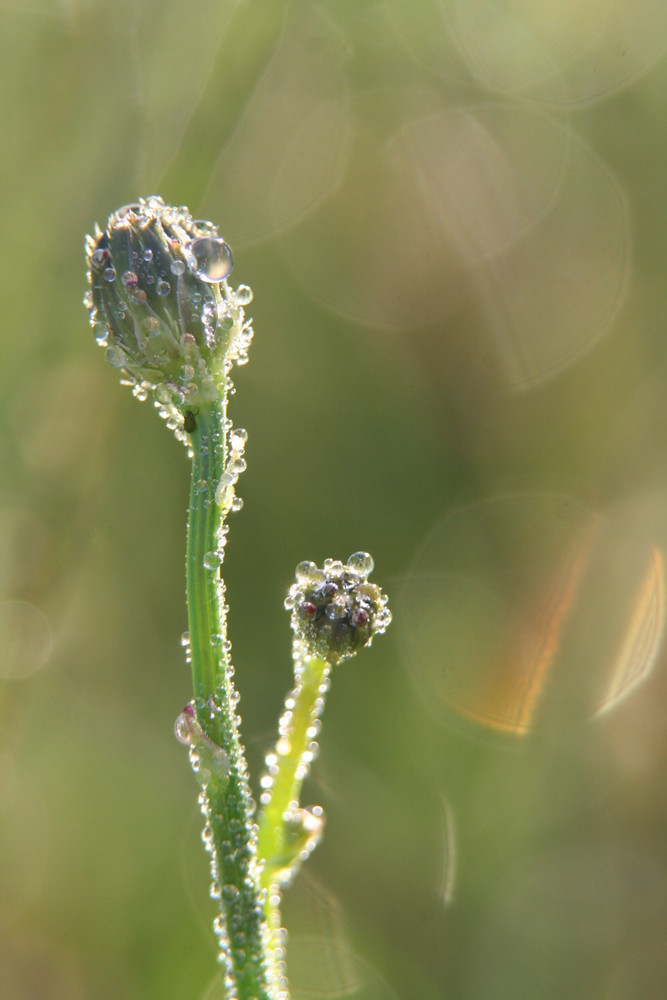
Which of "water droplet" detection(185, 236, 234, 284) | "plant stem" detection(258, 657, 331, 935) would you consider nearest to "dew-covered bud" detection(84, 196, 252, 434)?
"water droplet" detection(185, 236, 234, 284)

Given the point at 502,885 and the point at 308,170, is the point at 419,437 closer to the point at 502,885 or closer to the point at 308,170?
the point at 308,170

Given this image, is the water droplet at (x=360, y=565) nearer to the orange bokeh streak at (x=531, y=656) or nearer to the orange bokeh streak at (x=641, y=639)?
the orange bokeh streak at (x=531, y=656)

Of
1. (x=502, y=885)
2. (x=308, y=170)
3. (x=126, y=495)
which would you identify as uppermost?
(x=308, y=170)

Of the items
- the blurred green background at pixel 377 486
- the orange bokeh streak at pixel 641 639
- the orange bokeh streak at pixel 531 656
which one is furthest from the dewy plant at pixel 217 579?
the orange bokeh streak at pixel 641 639

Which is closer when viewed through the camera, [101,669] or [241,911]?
[241,911]

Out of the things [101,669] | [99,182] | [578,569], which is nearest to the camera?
[99,182]

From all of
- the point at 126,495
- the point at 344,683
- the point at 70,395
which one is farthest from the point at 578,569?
the point at 70,395

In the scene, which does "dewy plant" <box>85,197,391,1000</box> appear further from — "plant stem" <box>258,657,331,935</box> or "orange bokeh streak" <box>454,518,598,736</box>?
"orange bokeh streak" <box>454,518,598,736</box>
